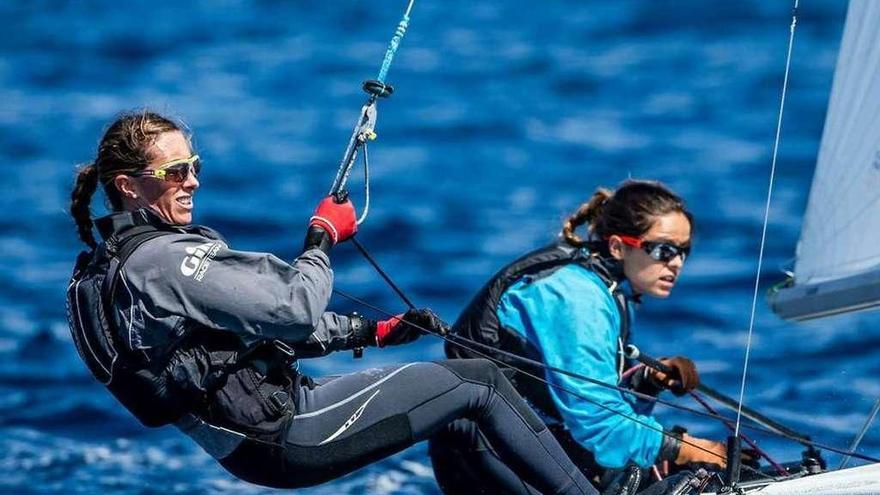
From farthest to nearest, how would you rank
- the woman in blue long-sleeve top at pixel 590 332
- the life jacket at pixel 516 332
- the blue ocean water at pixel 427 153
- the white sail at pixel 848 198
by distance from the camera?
the blue ocean water at pixel 427 153
the white sail at pixel 848 198
the life jacket at pixel 516 332
the woman in blue long-sleeve top at pixel 590 332

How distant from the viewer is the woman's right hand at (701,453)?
5.08 metres

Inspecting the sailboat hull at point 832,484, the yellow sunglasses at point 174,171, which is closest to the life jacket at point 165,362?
the yellow sunglasses at point 174,171

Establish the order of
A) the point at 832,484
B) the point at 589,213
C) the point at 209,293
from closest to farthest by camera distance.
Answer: the point at 209,293 < the point at 832,484 < the point at 589,213

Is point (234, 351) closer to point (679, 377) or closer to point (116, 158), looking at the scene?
point (116, 158)

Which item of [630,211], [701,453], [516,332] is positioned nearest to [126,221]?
[516,332]

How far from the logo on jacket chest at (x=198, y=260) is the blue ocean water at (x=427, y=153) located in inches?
105

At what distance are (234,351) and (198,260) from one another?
0.91 ft

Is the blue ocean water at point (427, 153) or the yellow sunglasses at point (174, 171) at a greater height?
the blue ocean water at point (427, 153)

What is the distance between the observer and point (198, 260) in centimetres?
404

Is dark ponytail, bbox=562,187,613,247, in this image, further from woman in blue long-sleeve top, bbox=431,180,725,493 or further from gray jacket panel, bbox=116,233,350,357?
gray jacket panel, bbox=116,233,350,357

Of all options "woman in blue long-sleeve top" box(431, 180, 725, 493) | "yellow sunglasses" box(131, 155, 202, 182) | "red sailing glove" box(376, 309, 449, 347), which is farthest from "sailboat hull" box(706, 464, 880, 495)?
"yellow sunglasses" box(131, 155, 202, 182)

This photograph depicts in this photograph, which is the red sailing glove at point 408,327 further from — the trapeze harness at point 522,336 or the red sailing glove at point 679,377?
the red sailing glove at point 679,377

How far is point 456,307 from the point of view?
9938mm

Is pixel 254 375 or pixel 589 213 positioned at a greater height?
pixel 589 213
